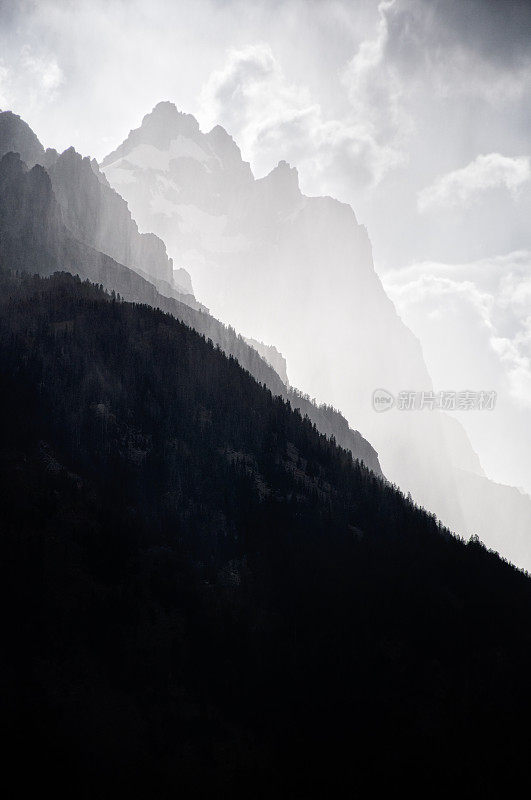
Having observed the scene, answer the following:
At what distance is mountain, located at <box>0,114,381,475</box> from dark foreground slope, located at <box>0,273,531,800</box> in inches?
813

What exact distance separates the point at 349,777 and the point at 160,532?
4839cm

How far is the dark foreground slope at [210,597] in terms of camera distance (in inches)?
2852

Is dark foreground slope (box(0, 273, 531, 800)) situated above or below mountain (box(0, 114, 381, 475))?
below

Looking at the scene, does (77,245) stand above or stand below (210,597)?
above

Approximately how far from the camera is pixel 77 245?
169 metres

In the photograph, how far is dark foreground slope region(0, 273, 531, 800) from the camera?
72438 millimetres

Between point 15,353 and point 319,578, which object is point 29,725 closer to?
point 319,578

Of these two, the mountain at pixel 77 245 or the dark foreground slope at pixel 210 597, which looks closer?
the dark foreground slope at pixel 210 597

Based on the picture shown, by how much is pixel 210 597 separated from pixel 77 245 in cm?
11538

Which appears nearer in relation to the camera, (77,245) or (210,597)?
(210,597)

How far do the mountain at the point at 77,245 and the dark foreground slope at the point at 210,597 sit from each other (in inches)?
813

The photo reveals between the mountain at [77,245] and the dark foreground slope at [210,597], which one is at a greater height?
the mountain at [77,245]

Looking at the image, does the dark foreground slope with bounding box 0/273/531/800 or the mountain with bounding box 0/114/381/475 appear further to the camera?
Answer: the mountain with bounding box 0/114/381/475

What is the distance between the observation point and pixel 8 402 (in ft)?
356
